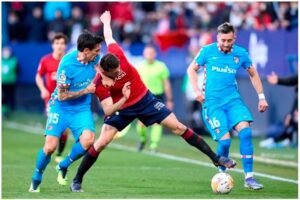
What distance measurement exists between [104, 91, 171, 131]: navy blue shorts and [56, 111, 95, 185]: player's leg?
31cm

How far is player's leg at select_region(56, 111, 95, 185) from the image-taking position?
14117 millimetres

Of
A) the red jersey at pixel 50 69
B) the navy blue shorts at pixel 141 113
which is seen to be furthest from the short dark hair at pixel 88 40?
the red jersey at pixel 50 69

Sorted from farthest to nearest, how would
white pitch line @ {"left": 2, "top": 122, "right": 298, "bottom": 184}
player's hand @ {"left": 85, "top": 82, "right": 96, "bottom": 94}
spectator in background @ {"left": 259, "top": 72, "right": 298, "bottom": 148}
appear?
spectator in background @ {"left": 259, "top": 72, "right": 298, "bottom": 148}
white pitch line @ {"left": 2, "top": 122, "right": 298, "bottom": 184}
player's hand @ {"left": 85, "top": 82, "right": 96, "bottom": 94}

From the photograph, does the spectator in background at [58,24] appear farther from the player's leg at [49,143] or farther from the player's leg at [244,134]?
the player's leg at [49,143]

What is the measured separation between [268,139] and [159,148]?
238cm

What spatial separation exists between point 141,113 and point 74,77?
3.23ft

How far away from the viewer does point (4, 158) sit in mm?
19438

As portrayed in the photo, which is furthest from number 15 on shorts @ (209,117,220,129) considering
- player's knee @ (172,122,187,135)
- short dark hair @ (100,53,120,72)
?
short dark hair @ (100,53,120,72)

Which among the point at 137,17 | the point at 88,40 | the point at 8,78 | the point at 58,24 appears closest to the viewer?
the point at 88,40

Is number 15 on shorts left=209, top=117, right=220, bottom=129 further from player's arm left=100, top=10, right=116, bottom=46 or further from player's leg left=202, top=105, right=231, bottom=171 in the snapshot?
player's arm left=100, top=10, right=116, bottom=46

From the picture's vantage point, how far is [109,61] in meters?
13.2

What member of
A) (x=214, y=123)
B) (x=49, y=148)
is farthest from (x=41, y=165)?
(x=214, y=123)

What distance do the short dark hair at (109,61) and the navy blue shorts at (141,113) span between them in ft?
3.06

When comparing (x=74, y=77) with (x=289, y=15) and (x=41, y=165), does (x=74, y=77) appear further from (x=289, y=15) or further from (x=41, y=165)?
(x=289, y=15)
